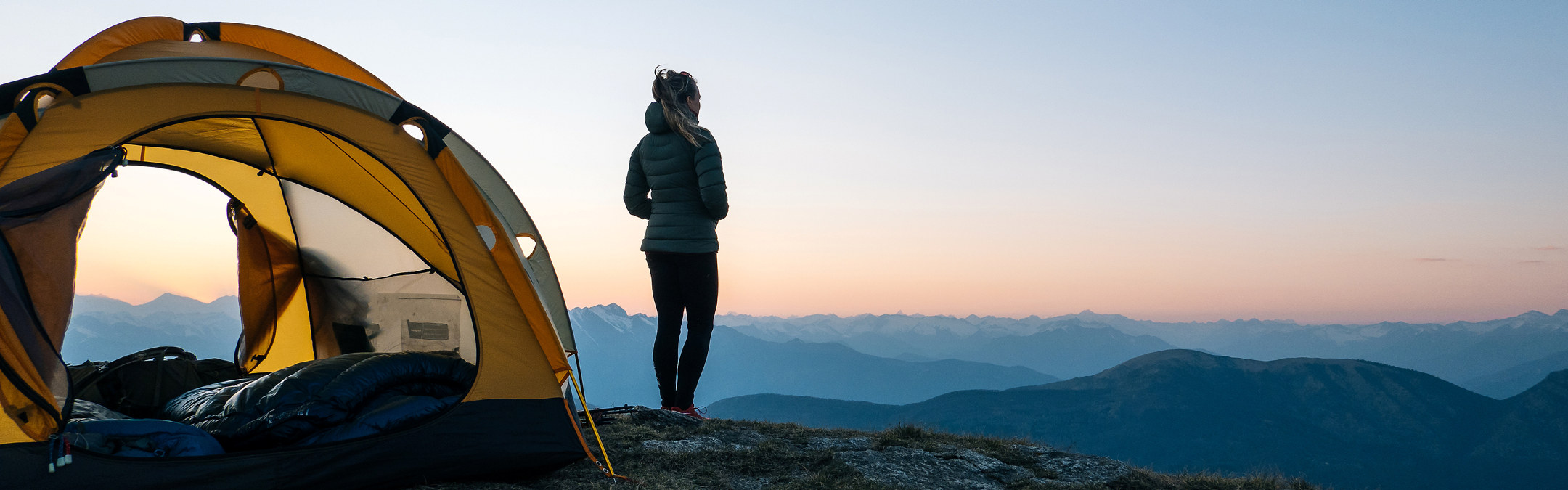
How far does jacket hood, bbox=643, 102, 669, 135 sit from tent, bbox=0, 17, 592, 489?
1226 mm

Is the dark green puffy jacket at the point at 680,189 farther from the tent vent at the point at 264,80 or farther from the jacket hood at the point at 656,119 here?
the tent vent at the point at 264,80

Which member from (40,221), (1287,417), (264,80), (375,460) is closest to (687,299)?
(375,460)

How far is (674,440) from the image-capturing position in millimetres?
5633

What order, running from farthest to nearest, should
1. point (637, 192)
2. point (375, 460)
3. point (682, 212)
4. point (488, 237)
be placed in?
point (637, 192) < point (682, 212) < point (488, 237) < point (375, 460)

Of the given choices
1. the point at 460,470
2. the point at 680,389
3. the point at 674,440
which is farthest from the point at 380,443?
the point at 680,389

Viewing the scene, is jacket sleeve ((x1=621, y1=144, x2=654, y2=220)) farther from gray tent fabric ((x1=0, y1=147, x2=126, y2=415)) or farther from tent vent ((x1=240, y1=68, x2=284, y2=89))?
gray tent fabric ((x1=0, y1=147, x2=126, y2=415))

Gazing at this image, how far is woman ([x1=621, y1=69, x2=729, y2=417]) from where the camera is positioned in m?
5.80

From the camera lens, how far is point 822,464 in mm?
5270

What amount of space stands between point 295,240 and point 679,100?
146 inches

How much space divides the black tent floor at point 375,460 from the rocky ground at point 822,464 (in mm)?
122

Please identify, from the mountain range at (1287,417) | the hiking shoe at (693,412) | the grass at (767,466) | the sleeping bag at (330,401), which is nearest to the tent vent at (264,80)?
the sleeping bag at (330,401)

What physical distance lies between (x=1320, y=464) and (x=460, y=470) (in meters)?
183

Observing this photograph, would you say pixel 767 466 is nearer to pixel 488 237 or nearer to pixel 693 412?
pixel 693 412

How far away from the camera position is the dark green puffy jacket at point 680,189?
19.0 ft
